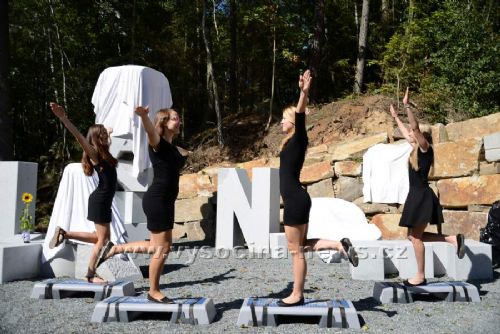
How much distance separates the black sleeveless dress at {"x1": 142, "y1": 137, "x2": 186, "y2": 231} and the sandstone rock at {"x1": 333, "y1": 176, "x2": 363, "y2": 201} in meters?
5.57

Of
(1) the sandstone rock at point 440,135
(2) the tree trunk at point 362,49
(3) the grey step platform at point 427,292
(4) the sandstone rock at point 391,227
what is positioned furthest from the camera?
(2) the tree trunk at point 362,49

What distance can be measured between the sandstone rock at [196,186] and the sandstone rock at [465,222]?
4789 millimetres

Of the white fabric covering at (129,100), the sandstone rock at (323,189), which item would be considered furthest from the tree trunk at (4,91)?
the sandstone rock at (323,189)

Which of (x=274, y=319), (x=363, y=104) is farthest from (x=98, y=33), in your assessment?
(x=274, y=319)

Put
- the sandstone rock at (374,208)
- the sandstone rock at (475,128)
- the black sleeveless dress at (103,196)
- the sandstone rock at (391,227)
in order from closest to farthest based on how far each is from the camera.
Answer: the black sleeveless dress at (103,196) < the sandstone rock at (475,128) < the sandstone rock at (391,227) < the sandstone rock at (374,208)

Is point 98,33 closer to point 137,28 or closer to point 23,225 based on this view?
point 137,28

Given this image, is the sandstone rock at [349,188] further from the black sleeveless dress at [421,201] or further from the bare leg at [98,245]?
the bare leg at [98,245]

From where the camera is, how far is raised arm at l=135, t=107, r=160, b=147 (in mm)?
3209

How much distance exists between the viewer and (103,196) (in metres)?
4.40

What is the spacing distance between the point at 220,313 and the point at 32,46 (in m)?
15.1

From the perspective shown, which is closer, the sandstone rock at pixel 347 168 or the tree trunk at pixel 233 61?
the sandstone rock at pixel 347 168

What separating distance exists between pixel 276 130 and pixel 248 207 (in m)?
5.91

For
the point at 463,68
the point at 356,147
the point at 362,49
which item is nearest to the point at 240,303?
the point at 356,147

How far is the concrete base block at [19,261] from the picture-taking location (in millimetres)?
4875
